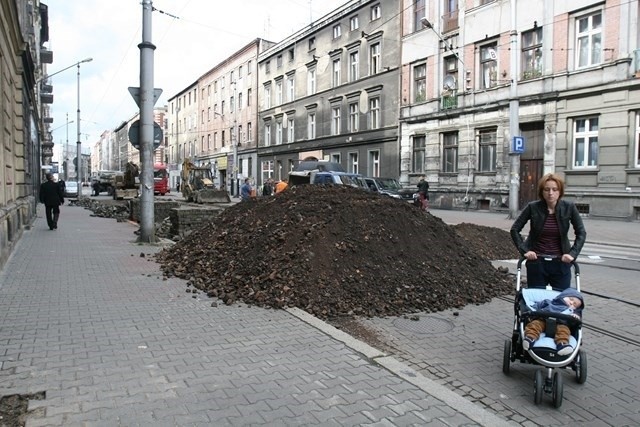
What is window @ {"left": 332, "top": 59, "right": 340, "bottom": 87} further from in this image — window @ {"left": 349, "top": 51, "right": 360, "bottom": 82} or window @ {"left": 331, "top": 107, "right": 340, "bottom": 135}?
window @ {"left": 331, "top": 107, "right": 340, "bottom": 135}

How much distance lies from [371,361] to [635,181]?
65.7 feet

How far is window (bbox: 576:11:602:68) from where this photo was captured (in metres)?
22.3

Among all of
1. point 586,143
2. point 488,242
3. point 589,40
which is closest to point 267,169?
point 586,143

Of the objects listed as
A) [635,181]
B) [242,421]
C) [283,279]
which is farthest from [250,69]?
[242,421]

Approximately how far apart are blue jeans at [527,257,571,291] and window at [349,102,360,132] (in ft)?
111

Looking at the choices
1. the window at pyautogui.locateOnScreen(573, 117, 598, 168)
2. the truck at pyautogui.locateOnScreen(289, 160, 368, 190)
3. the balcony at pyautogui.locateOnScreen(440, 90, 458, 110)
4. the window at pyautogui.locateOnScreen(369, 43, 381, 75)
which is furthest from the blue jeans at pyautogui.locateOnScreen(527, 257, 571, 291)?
the window at pyautogui.locateOnScreen(369, 43, 381, 75)

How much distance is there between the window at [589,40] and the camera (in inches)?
880

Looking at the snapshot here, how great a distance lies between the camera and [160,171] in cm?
5303

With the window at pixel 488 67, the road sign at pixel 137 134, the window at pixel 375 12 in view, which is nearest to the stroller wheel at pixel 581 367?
the road sign at pixel 137 134

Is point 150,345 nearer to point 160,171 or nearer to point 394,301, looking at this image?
point 394,301

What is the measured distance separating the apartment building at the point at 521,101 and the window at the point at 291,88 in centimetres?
1638

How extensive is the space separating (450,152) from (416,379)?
89.4 feet

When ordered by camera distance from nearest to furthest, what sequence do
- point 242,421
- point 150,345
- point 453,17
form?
point 242,421, point 150,345, point 453,17

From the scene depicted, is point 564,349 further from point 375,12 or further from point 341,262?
point 375,12
